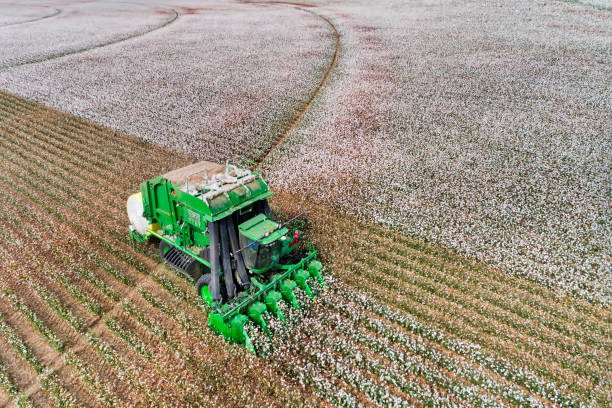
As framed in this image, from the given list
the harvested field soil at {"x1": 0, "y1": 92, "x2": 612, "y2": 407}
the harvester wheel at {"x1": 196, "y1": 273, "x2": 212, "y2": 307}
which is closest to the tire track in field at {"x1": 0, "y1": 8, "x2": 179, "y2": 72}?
the harvested field soil at {"x1": 0, "y1": 92, "x2": 612, "y2": 407}

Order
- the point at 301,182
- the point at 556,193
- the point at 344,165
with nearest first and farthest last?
the point at 556,193 → the point at 301,182 → the point at 344,165

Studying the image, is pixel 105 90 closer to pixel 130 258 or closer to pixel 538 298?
pixel 130 258

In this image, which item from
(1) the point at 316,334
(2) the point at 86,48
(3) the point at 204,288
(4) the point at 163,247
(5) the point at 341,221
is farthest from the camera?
(2) the point at 86,48

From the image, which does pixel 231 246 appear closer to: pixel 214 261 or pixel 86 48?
pixel 214 261

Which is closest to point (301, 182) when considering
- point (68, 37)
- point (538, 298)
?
point (538, 298)

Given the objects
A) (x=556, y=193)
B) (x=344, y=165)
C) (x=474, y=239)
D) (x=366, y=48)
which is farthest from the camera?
(x=366, y=48)

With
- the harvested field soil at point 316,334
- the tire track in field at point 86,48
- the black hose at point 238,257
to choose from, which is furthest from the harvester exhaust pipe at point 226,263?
the tire track in field at point 86,48

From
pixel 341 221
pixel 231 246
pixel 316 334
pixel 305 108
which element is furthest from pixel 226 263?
pixel 305 108
